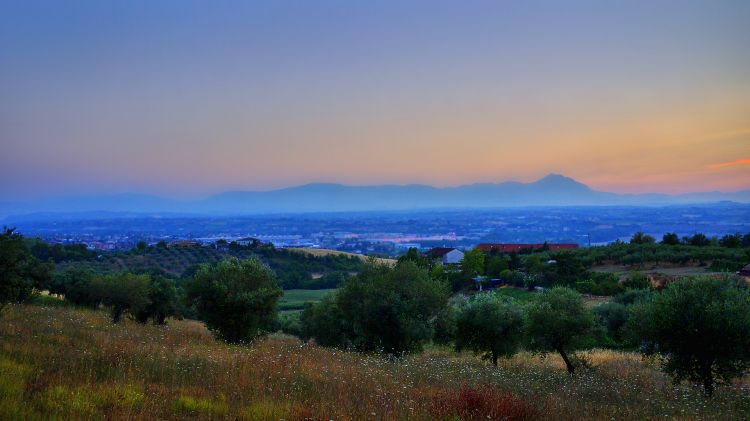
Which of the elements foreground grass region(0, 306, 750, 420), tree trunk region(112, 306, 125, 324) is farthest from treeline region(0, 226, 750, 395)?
tree trunk region(112, 306, 125, 324)

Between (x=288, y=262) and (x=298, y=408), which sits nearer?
(x=298, y=408)

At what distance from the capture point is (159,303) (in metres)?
36.4

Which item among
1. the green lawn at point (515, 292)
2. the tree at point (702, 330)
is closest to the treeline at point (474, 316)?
the tree at point (702, 330)

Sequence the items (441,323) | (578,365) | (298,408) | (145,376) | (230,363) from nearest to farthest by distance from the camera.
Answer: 1. (298,408)
2. (145,376)
3. (230,363)
4. (578,365)
5. (441,323)

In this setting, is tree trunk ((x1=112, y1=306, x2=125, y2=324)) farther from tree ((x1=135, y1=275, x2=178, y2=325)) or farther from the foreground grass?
the foreground grass

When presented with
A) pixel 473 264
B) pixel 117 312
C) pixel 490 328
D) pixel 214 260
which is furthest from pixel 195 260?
pixel 490 328

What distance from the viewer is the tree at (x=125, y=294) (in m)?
33.9

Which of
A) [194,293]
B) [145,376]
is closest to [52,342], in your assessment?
[145,376]

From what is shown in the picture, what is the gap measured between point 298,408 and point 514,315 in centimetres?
1929

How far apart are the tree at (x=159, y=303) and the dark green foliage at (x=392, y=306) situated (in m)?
17.8

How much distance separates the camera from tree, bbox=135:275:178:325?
3594 centimetres

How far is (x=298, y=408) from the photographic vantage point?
7.29 meters

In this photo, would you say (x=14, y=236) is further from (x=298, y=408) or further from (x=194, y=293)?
(x=298, y=408)

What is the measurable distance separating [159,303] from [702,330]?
34780 mm
